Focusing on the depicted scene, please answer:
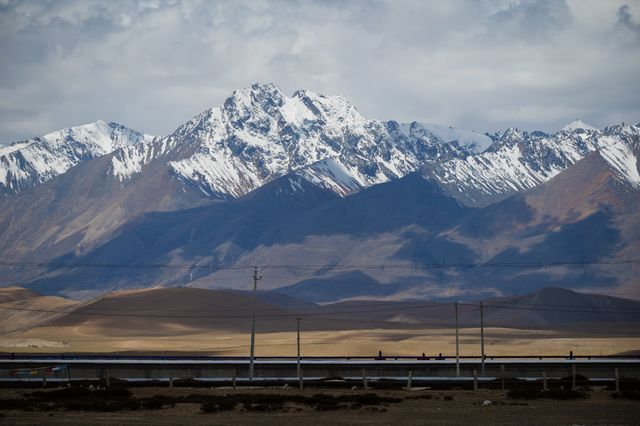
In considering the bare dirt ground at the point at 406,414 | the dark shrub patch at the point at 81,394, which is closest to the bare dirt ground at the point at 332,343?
the dark shrub patch at the point at 81,394

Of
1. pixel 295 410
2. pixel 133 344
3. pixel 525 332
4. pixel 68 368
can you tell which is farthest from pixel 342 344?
pixel 295 410

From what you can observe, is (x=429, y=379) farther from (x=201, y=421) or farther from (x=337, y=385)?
(x=201, y=421)

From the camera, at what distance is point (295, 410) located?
6469cm

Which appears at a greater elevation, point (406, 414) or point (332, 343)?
point (332, 343)

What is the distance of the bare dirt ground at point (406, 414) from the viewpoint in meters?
58.8

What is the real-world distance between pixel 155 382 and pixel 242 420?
98.7 ft

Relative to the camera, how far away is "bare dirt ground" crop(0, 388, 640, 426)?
58.8 m

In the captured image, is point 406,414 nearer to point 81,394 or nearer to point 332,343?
point 81,394

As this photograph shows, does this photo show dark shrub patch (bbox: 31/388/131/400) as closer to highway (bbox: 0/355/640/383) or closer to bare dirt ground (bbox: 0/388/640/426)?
bare dirt ground (bbox: 0/388/640/426)

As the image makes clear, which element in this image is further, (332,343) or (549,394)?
(332,343)

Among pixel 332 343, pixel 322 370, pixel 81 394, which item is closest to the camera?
pixel 81 394

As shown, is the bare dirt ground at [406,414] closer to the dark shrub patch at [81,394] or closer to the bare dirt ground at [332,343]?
the dark shrub patch at [81,394]

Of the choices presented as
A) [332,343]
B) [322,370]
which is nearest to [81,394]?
[322,370]

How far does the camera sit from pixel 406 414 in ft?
205
